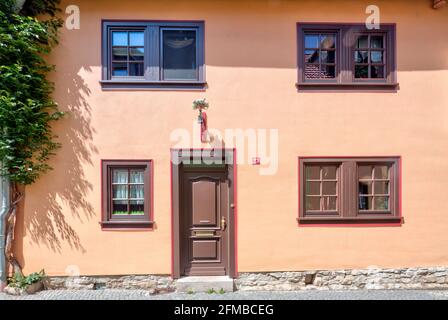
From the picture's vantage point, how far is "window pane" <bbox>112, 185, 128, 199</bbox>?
6312 millimetres

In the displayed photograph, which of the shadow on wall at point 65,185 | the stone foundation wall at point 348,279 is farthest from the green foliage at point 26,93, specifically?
the stone foundation wall at point 348,279

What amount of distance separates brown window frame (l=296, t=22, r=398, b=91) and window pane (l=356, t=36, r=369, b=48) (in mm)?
79

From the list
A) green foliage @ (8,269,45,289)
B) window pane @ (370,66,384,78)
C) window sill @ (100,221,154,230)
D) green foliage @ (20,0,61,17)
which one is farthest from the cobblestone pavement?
green foliage @ (20,0,61,17)

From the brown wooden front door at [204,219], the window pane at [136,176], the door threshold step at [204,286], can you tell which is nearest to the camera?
the door threshold step at [204,286]

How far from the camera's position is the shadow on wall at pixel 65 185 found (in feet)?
20.3

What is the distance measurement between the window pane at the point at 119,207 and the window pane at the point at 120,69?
2.48 meters

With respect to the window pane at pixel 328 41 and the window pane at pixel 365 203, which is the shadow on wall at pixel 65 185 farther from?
the window pane at pixel 365 203

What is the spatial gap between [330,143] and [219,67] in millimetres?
2621

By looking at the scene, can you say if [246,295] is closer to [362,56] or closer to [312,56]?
[312,56]

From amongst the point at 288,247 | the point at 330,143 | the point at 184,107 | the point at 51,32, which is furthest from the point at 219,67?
the point at 288,247

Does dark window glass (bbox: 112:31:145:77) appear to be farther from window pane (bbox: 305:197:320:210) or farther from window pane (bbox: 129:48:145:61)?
window pane (bbox: 305:197:320:210)

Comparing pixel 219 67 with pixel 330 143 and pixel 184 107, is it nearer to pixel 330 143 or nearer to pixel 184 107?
pixel 184 107

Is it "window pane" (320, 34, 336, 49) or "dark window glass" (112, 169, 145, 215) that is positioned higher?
"window pane" (320, 34, 336, 49)

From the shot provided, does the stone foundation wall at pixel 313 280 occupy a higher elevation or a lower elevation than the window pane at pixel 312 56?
lower
